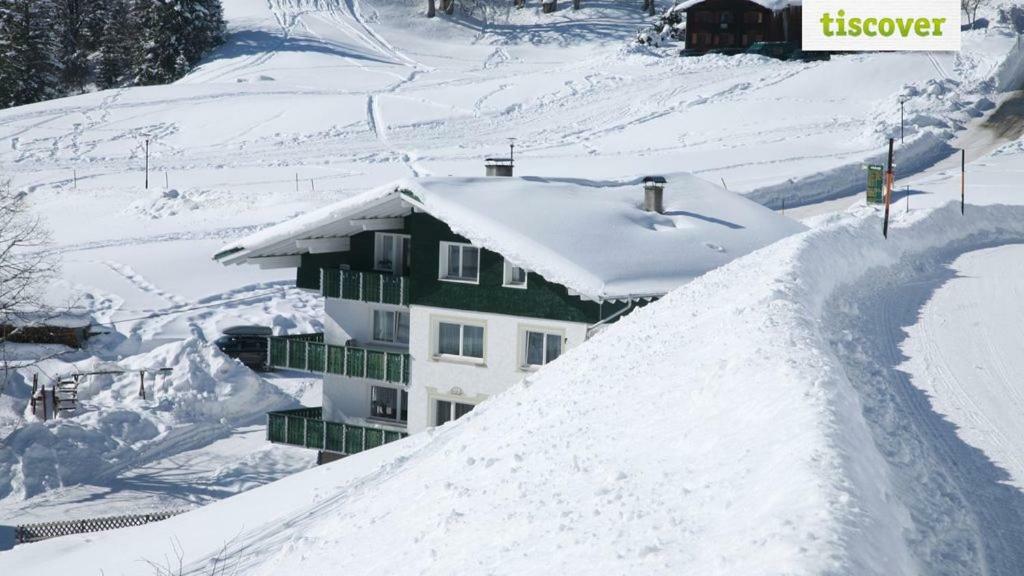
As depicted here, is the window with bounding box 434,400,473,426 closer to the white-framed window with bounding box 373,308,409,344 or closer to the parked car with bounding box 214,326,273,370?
the white-framed window with bounding box 373,308,409,344

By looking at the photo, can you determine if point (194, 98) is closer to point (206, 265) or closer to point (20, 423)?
point (206, 265)

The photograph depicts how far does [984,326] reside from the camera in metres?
17.5

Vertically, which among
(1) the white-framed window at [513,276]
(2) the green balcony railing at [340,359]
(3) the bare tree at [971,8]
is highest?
(3) the bare tree at [971,8]

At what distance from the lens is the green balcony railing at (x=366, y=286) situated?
82.2ft

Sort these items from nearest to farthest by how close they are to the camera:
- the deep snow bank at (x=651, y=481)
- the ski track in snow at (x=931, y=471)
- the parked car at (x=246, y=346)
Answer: the deep snow bank at (x=651, y=481) < the ski track in snow at (x=931, y=471) < the parked car at (x=246, y=346)

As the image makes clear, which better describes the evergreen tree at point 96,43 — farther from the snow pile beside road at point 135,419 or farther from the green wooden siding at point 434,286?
the green wooden siding at point 434,286

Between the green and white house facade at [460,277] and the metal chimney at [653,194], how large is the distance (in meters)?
0.03

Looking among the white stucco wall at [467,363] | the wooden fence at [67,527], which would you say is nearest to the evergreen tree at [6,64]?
the white stucco wall at [467,363]

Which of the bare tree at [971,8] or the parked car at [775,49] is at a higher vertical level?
the bare tree at [971,8]

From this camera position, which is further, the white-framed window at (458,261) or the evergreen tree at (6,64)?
the evergreen tree at (6,64)

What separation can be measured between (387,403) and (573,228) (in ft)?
19.0

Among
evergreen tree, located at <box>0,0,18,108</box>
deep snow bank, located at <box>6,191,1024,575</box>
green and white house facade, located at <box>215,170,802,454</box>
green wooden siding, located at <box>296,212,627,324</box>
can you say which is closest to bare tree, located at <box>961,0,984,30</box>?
evergreen tree, located at <box>0,0,18,108</box>

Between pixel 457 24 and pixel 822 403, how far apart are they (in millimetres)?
90885

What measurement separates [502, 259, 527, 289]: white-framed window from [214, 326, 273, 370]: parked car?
1512cm
